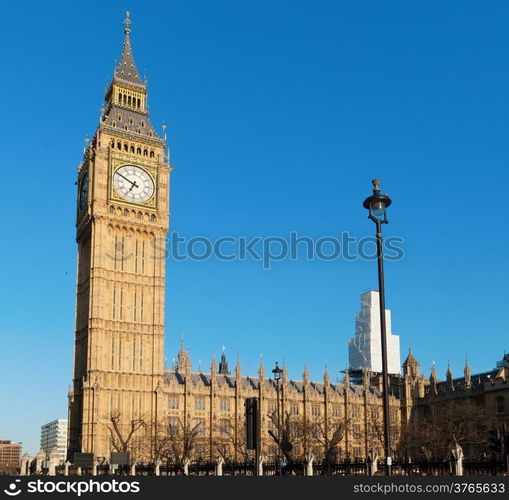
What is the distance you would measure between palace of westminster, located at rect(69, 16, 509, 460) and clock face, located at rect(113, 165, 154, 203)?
0.12 meters

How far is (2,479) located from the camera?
42.8 ft

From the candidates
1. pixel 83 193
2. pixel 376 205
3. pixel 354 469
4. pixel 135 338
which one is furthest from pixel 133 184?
pixel 376 205

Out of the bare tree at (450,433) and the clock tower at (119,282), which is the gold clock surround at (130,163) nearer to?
the clock tower at (119,282)

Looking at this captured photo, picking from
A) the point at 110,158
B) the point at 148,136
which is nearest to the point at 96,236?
the point at 110,158

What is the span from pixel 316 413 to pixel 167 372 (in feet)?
72.1

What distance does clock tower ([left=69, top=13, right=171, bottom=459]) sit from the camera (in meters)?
75.4

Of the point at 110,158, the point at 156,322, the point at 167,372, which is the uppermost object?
the point at 110,158

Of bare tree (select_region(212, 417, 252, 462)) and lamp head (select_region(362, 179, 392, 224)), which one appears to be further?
bare tree (select_region(212, 417, 252, 462))

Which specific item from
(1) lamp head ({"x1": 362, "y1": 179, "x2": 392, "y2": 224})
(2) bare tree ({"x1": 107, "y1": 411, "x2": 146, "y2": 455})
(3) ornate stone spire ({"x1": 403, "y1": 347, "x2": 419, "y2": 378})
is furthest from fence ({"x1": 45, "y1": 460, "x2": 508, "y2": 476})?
(3) ornate stone spire ({"x1": 403, "y1": 347, "x2": 419, "y2": 378})

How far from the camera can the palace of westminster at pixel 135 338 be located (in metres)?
75.9

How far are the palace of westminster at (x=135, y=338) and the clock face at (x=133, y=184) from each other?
0.12 metres

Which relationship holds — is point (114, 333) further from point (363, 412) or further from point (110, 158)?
point (363, 412)

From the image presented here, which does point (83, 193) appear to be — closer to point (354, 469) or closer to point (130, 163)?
point (130, 163)

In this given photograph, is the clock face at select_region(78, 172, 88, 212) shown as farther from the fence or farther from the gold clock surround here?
the fence
